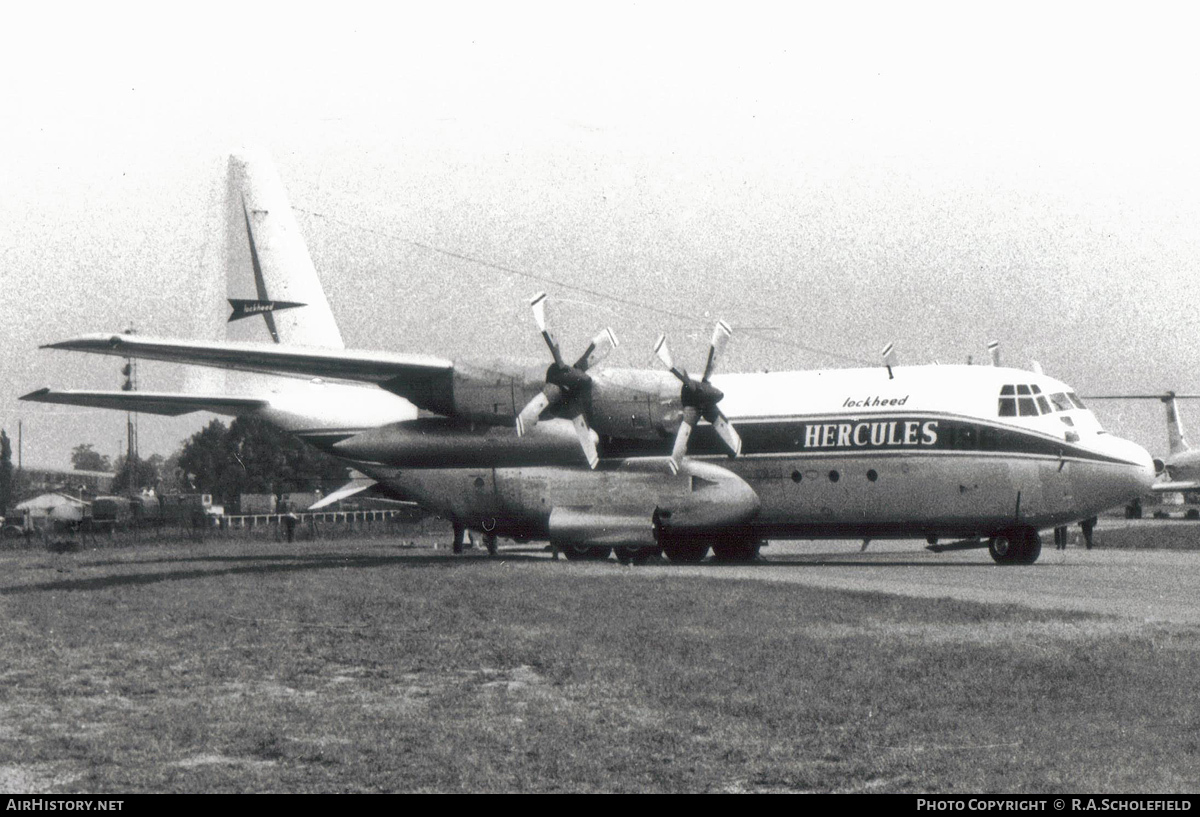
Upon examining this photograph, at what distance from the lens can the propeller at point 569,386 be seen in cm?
2389

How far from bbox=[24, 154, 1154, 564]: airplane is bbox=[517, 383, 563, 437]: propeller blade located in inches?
1.1

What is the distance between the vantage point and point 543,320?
24.4m

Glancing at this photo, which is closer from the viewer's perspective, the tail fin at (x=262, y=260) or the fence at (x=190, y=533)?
the tail fin at (x=262, y=260)

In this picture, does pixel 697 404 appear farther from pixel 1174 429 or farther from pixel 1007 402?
pixel 1174 429

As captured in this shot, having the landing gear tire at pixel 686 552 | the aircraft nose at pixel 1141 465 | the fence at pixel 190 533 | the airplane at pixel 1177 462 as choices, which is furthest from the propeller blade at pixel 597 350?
the airplane at pixel 1177 462

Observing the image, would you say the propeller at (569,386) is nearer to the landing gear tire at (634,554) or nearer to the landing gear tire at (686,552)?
the landing gear tire at (634,554)

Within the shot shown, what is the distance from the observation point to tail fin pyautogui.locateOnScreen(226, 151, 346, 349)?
29.3 metres

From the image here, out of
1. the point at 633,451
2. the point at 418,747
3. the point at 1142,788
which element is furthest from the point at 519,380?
the point at 1142,788

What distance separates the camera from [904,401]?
85.1 ft

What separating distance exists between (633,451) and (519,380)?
3212mm

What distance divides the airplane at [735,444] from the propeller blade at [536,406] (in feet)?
0.10

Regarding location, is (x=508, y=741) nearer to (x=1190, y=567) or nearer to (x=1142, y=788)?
(x=1142, y=788)

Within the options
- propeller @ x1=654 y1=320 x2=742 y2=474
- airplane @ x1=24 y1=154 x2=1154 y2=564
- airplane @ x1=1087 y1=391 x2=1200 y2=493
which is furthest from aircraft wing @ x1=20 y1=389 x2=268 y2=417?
airplane @ x1=1087 y1=391 x2=1200 y2=493

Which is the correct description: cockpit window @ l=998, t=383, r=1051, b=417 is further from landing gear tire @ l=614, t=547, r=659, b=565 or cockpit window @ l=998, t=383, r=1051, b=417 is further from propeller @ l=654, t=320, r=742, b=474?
landing gear tire @ l=614, t=547, r=659, b=565
